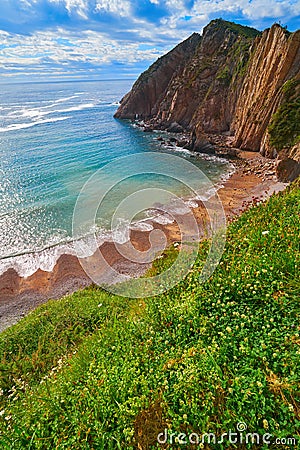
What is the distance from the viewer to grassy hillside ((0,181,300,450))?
318cm

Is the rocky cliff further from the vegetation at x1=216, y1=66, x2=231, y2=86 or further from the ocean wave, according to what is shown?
the ocean wave

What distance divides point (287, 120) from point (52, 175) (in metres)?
28.8

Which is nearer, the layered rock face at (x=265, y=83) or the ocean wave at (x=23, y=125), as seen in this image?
the layered rock face at (x=265, y=83)

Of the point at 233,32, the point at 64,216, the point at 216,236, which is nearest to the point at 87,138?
the point at 64,216

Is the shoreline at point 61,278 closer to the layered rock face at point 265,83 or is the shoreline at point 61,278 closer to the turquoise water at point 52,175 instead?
the turquoise water at point 52,175

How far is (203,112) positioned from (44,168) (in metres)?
31.6

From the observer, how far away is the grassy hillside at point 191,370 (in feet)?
10.4

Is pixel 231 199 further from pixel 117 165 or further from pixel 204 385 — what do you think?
pixel 204 385

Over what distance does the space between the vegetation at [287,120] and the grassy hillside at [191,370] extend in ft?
96.9

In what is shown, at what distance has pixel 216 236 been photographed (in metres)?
7.73

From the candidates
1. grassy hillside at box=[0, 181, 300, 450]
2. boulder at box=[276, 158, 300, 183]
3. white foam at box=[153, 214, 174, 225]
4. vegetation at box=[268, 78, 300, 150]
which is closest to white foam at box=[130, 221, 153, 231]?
white foam at box=[153, 214, 174, 225]

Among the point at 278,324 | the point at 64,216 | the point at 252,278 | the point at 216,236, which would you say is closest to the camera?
the point at 278,324

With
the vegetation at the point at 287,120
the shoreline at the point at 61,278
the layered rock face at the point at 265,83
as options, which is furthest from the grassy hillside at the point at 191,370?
the layered rock face at the point at 265,83

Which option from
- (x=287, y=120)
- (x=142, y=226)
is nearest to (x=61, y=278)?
(x=142, y=226)
